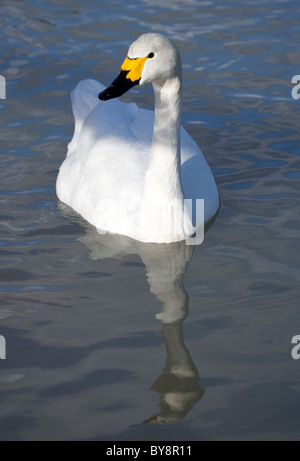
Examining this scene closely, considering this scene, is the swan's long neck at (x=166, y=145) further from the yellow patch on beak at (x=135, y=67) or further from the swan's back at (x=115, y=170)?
the yellow patch on beak at (x=135, y=67)

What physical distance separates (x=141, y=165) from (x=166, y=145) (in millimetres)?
644

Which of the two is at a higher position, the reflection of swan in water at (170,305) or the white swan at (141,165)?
the white swan at (141,165)

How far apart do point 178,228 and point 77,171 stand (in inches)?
52.2

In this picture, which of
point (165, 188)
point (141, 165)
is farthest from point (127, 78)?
point (141, 165)

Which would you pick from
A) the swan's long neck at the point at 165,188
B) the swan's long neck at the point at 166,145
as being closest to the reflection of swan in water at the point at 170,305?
the swan's long neck at the point at 165,188

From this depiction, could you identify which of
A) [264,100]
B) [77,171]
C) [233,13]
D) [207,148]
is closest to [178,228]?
[77,171]

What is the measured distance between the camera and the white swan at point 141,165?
21.4ft

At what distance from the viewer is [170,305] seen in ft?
21.5

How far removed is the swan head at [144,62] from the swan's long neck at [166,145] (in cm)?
27

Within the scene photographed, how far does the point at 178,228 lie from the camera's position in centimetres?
732

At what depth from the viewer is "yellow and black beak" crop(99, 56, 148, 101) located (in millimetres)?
6335

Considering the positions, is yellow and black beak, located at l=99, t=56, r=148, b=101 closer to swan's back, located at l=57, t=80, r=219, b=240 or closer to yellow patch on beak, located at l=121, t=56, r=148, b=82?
yellow patch on beak, located at l=121, t=56, r=148, b=82

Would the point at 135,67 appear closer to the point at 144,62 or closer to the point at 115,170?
the point at 144,62

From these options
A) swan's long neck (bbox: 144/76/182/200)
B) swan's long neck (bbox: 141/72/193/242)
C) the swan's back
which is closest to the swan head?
swan's long neck (bbox: 144/76/182/200)
